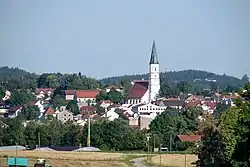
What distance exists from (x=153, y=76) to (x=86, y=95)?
9005 mm

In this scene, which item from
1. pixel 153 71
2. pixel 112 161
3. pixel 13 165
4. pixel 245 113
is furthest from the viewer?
pixel 153 71

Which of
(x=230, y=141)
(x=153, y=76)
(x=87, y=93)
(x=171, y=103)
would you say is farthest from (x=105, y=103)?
(x=230, y=141)

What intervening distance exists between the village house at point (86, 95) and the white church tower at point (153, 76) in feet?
24.0

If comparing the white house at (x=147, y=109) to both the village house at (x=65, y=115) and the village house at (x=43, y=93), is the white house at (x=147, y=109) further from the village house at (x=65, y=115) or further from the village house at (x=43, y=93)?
the village house at (x=43, y=93)

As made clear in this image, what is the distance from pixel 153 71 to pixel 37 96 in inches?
728

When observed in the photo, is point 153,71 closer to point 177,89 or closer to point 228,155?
point 177,89

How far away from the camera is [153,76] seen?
313ft

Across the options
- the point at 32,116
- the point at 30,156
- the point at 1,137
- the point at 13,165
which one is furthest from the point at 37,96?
the point at 13,165

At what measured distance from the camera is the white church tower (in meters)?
95.1

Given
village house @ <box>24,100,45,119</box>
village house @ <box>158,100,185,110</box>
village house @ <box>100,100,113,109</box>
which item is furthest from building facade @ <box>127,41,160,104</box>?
village house @ <box>24,100,45,119</box>

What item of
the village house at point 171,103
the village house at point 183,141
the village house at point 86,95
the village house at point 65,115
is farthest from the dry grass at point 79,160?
the village house at point 86,95

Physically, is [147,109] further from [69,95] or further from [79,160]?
[79,160]

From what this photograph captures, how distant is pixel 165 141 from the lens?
48.9m

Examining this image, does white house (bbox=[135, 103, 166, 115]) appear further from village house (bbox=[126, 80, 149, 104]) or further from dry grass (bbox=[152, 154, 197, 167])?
dry grass (bbox=[152, 154, 197, 167])
